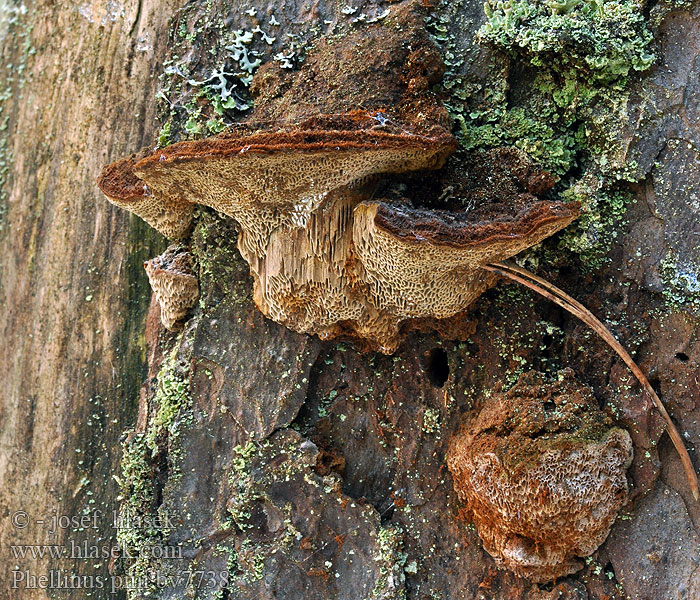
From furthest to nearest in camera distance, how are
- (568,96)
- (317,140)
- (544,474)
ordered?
(568,96)
(544,474)
(317,140)

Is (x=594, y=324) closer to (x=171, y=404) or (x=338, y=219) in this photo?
(x=338, y=219)

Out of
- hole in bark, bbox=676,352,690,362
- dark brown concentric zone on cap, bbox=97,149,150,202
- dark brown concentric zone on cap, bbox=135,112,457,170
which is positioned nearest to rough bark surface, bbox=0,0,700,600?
hole in bark, bbox=676,352,690,362

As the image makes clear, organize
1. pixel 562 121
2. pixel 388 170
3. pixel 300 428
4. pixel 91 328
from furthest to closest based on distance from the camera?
1. pixel 91 328
2. pixel 300 428
3. pixel 562 121
4. pixel 388 170

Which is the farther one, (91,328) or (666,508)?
(91,328)

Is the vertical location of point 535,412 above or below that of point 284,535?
above

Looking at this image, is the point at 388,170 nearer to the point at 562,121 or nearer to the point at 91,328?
the point at 562,121

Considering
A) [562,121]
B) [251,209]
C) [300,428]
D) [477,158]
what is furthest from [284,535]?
[562,121]

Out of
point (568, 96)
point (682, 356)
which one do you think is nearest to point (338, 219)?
point (568, 96)
